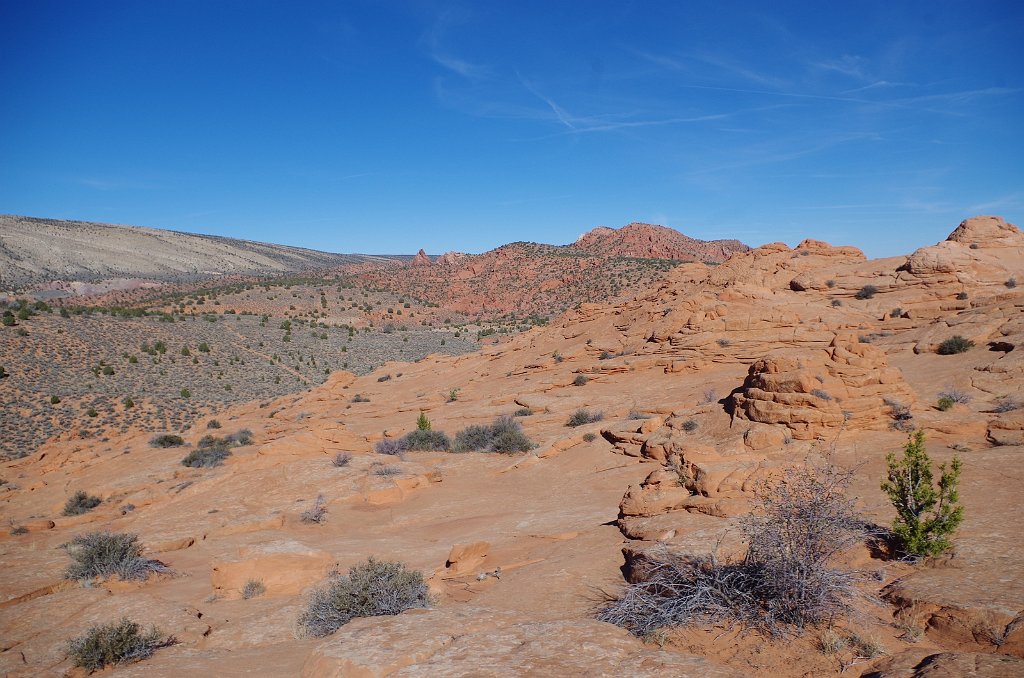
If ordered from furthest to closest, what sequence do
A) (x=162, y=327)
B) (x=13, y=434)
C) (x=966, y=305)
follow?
(x=162, y=327), (x=13, y=434), (x=966, y=305)

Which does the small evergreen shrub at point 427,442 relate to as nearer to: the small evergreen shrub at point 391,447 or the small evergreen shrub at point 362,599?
the small evergreen shrub at point 391,447

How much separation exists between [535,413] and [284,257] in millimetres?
149202

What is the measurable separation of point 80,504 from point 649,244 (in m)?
92.7

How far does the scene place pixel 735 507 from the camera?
24.6ft

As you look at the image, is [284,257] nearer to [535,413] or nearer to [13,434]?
[13,434]

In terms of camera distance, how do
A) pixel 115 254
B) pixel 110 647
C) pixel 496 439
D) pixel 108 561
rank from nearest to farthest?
pixel 110 647, pixel 108 561, pixel 496 439, pixel 115 254

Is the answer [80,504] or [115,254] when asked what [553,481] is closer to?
[80,504]

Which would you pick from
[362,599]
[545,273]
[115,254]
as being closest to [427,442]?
[362,599]

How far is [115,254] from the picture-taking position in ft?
367

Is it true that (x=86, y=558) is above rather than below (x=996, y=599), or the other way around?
below

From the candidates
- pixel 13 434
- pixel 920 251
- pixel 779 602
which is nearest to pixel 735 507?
pixel 779 602

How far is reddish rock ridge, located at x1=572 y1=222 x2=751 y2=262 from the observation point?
9419 cm

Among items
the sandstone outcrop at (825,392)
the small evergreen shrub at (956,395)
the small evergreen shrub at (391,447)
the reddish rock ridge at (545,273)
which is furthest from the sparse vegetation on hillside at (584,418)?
the reddish rock ridge at (545,273)

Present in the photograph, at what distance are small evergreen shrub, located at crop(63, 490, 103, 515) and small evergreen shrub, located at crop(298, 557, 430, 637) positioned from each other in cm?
1281
